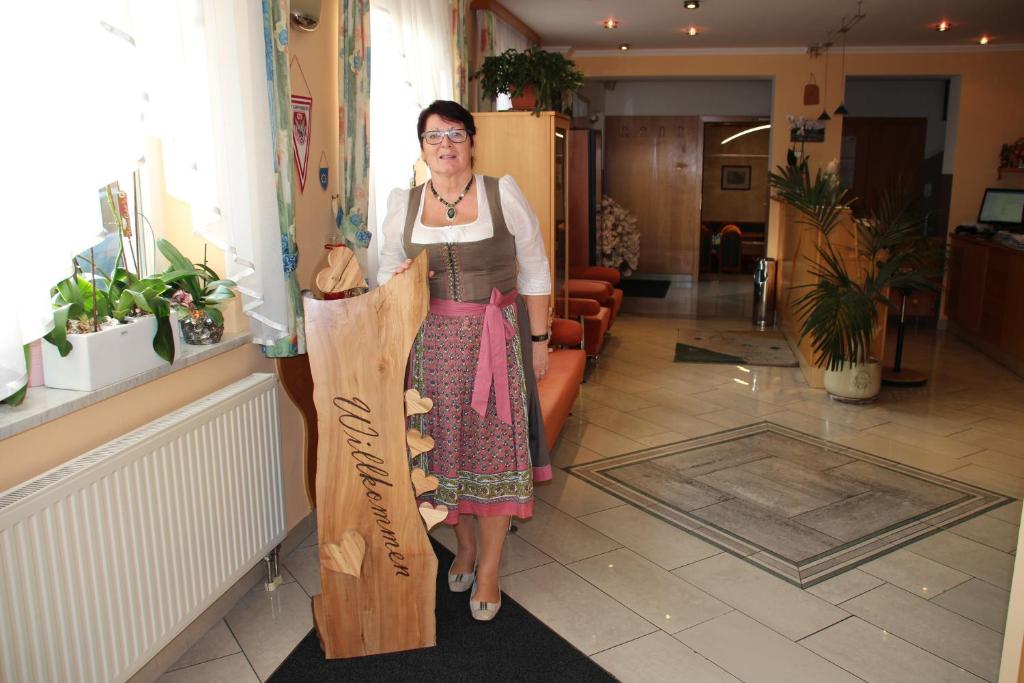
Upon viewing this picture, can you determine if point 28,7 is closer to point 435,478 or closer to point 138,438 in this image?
point 138,438

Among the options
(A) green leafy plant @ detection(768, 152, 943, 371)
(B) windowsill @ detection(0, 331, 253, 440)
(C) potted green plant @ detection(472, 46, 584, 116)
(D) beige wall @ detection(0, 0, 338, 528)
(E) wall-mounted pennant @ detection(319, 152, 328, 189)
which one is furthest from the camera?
(A) green leafy plant @ detection(768, 152, 943, 371)

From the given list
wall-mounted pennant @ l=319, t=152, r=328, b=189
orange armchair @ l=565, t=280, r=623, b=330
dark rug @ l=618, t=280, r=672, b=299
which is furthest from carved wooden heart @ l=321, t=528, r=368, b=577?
dark rug @ l=618, t=280, r=672, b=299

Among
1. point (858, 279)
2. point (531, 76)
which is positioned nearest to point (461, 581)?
point (531, 76)

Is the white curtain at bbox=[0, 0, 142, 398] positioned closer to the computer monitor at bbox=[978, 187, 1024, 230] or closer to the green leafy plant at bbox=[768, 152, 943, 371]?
the green leafy plant at bbox=[768, 152, 943, 371]

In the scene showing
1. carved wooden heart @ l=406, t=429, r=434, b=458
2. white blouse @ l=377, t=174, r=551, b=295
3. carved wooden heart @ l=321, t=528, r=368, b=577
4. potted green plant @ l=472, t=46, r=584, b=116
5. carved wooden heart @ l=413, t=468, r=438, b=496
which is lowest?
carved wooden heart @ l=321, t=528, r=368, b=577

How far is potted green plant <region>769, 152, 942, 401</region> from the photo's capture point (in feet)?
17.6

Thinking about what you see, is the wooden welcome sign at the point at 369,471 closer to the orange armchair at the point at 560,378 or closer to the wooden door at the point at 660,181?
the orange armchair at the point at 560,378

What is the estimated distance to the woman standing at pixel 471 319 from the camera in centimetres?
275

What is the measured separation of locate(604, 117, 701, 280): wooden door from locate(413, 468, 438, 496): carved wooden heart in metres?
9.17

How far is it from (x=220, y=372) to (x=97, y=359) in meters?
0.67

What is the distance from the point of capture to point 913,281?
5453mm

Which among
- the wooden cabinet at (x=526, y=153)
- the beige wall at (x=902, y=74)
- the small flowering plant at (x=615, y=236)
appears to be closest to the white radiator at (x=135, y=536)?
the wooden cabinet at (x=526, y=153)

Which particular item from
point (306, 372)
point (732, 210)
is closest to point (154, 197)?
point (306, 372)

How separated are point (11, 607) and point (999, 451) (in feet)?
15.7
